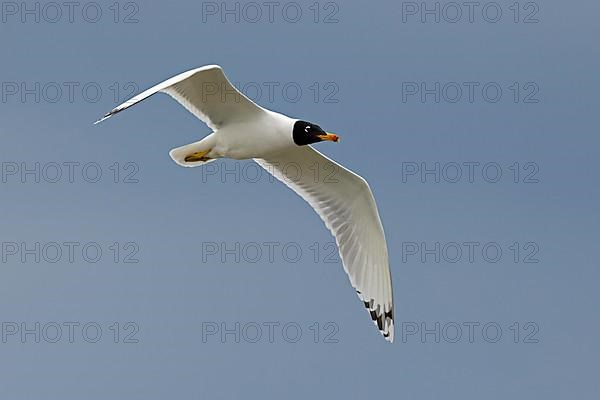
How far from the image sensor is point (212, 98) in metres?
8.83

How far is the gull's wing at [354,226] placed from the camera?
9.93 m

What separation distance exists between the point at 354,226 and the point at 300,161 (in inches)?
32.3

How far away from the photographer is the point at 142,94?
7.58 m

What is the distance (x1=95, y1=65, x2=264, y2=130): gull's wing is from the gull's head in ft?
1.09

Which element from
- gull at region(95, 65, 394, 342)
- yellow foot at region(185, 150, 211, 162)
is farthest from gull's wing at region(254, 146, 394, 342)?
yellow foot at region(185, 150, 211, 162)

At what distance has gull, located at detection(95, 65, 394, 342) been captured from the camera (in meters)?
8.77

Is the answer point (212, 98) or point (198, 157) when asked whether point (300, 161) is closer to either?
point (198, 157)

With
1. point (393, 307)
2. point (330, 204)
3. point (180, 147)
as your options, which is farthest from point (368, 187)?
point (180, 147)

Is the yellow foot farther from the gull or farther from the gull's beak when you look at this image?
the gull's beak

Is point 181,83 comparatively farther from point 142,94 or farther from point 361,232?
point 361,232

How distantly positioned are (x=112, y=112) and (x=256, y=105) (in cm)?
159

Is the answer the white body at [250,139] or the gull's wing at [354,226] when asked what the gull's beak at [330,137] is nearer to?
the white body at [250,139]

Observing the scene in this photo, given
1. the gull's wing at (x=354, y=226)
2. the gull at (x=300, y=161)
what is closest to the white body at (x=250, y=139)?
the gull at (x=300, y=161)

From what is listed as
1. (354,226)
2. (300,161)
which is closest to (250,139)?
(300,161)
